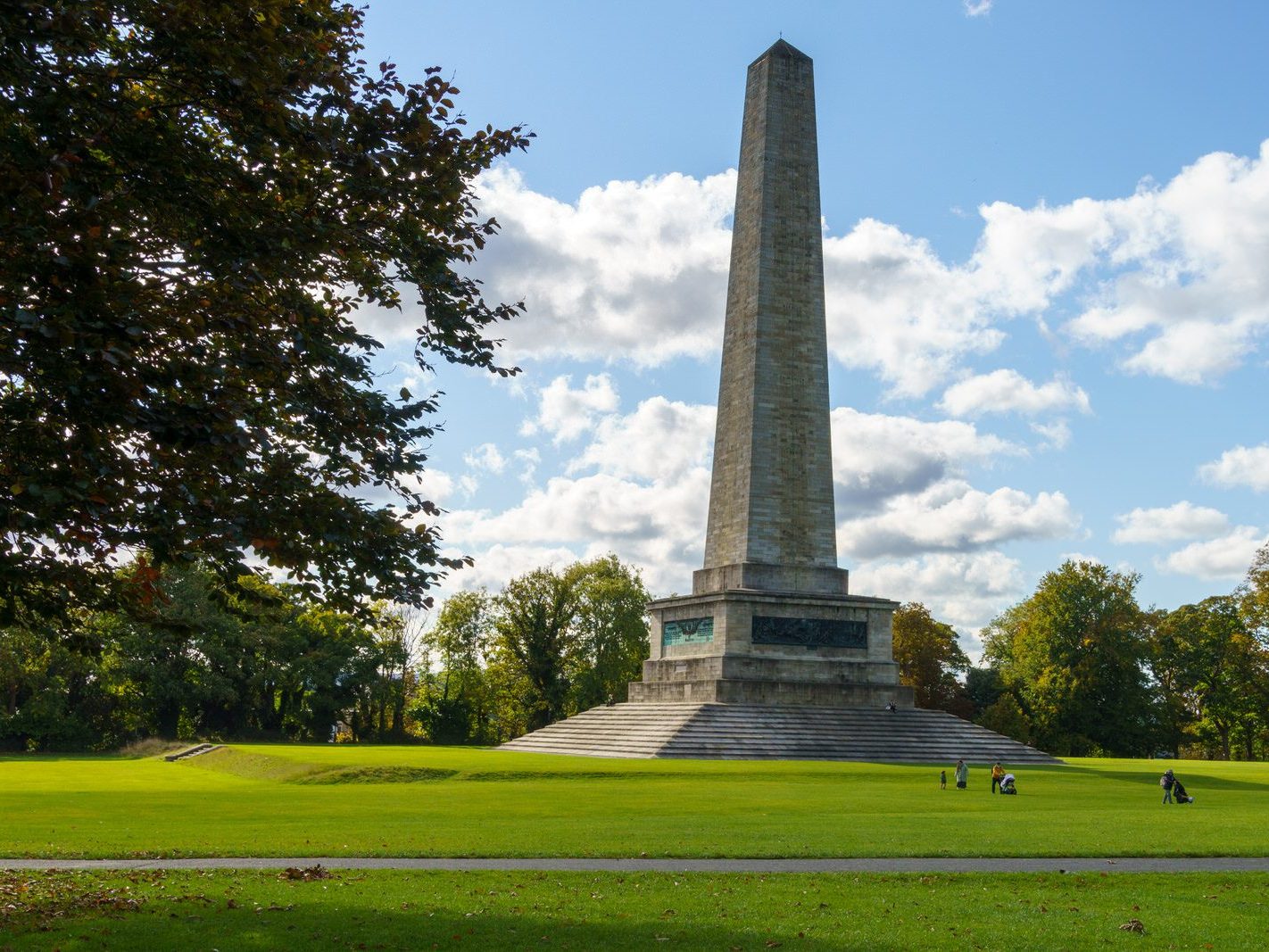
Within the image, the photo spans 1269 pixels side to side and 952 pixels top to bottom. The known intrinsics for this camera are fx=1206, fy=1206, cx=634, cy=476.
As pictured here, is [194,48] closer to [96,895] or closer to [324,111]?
[324,111]

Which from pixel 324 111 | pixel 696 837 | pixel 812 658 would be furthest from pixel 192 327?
pixel 812 658

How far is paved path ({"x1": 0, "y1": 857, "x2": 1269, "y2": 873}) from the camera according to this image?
52.9ft

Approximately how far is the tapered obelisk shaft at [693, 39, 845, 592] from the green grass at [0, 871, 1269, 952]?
30248 mm

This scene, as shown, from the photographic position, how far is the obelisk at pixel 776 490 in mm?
44594

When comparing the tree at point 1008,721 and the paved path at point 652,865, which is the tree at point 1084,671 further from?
the paved path at point 652,865

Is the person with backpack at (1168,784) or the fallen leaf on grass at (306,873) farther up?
the person with backpack at (1168,784)

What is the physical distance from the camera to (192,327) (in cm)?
1175

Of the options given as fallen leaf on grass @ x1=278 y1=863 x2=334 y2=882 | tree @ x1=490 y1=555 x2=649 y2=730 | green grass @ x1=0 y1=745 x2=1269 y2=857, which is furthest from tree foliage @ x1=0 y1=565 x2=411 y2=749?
fallen leaf on grass @ x1=278 y1=863 x2=334 y2=882

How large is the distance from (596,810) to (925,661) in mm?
53074

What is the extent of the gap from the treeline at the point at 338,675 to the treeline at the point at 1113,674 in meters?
19.5

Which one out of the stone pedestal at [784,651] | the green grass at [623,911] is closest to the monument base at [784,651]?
the stone pedestal at [784,651]

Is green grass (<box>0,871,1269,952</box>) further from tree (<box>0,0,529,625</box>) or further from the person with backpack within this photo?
the person with backpack

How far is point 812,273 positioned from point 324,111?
3731cm

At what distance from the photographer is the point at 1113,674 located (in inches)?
2657
